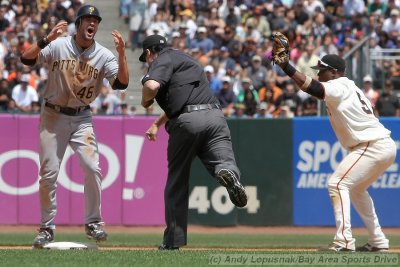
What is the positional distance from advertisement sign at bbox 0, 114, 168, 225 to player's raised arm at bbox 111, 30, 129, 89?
5041mm

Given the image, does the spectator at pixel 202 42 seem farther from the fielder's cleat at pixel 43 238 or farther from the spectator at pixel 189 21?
the fielder's cleat at pixel 43 238

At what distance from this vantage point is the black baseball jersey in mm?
10305

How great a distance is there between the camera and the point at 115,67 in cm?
1101

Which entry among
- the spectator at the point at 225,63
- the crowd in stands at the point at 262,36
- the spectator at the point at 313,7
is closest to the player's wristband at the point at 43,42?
the crowd in stands at the point at 262,36

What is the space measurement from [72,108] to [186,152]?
1.38 meters

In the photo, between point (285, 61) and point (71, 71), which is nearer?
point (285, 61)

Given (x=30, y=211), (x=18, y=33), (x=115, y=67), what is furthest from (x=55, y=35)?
(x=18, y=33)

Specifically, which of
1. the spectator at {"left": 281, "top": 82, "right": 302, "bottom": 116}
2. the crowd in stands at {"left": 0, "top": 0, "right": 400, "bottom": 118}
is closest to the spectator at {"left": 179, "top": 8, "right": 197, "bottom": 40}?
the crowd in stands at {"left": 0, "top": 0, "right": 400, "bottom": 118}

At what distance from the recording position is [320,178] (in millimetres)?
16078

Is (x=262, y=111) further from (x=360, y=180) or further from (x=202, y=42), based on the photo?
(x=360, y=180)

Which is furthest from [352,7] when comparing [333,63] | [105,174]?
[333,63]

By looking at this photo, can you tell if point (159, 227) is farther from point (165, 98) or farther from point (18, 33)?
point (18, 33)

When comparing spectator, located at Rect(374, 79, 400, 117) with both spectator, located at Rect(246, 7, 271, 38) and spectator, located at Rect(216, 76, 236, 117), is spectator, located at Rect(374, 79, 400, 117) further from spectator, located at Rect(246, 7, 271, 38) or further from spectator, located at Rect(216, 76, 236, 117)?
spectator, located at Rect(246, 7, 271, 38)

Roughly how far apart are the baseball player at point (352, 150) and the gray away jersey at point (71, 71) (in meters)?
2.26
